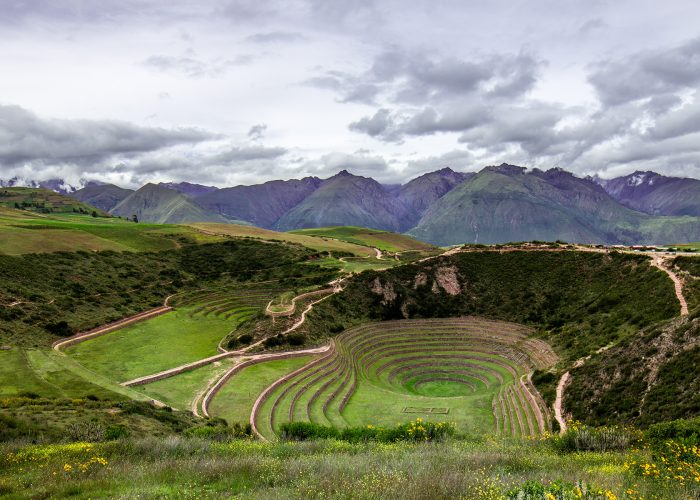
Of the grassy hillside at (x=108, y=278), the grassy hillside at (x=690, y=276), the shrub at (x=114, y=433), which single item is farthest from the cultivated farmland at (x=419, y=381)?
the grassy hillside at (x=108, y=278)

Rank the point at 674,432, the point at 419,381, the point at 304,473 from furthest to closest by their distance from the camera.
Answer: the point at 419,381 → the point at 674,432 → the point at 304,473

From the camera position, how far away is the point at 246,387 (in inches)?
1652

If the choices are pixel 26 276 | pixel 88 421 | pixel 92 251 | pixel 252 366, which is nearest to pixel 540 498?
pixel 88 421

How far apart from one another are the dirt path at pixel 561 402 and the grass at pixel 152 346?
37610 millimetres

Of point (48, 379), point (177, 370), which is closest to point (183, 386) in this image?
point (177, 370)

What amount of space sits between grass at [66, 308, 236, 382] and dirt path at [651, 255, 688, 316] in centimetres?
5118

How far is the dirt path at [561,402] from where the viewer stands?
33219mm

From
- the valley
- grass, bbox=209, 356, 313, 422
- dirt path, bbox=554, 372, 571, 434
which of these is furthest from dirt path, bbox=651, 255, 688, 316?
grass, bbox=209, 356, 313, 422

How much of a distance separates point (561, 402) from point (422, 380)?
19.6 m

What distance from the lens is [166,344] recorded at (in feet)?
177

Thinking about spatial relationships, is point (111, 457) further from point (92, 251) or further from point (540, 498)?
point (92, 251)

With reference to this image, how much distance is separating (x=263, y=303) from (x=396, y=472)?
222ft

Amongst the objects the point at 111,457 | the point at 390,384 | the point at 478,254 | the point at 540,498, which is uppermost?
the point at 478,254

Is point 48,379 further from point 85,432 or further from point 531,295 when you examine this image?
point 531,295
